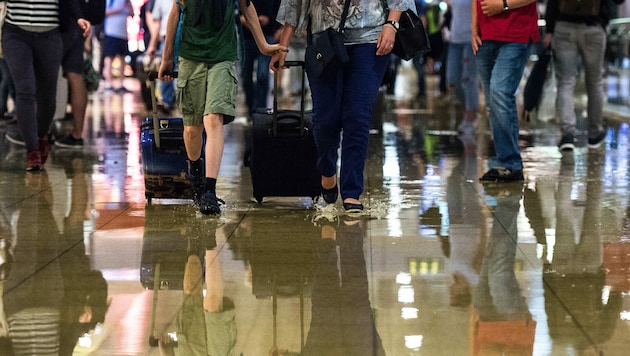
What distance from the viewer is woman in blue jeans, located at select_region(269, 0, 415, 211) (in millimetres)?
7281

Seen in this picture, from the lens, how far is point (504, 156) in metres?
9.21

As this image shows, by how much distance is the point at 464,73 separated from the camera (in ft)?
45.4

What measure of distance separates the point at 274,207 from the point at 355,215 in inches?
26.2

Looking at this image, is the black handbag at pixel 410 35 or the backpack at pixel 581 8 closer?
the black handbag at pixel 410 35

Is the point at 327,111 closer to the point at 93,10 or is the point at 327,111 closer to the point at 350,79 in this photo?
the point at 350,79

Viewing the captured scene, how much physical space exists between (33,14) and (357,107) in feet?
10.9

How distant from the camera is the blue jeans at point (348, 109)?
7.33 meters

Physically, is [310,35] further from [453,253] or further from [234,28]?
[453,253]

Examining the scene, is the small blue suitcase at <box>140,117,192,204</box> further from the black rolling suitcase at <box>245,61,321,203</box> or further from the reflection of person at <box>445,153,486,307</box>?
the reflection of person at <box>445,153,486,307</box>

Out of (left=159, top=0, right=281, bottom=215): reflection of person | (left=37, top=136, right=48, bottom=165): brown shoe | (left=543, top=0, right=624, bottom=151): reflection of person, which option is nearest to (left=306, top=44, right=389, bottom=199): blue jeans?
(left=159, top=0, right=281, bottom=215): reflection of person

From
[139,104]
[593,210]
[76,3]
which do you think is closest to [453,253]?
[593,210]

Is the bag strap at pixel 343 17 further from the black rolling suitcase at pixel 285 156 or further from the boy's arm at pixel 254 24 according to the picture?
the black rolling suitcase at pixel 285 156

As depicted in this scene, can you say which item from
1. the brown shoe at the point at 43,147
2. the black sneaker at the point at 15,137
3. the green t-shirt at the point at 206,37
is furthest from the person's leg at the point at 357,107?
the black sneaker at the point at 15,137

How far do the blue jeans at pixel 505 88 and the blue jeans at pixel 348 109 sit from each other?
1931 millimetres
